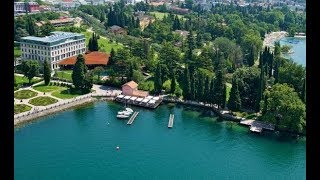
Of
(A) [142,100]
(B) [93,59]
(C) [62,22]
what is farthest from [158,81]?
(C) [62,22]

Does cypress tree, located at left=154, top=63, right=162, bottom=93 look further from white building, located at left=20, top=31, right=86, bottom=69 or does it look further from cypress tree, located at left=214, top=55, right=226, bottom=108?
white building, located at left=20, top=31, right=86, bottom=69

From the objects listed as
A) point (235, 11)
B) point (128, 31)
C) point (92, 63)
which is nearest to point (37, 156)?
point (92, 63)

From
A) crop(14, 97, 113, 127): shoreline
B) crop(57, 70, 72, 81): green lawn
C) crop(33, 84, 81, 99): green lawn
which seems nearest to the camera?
crop(14, 97, 113, 127): shoreline

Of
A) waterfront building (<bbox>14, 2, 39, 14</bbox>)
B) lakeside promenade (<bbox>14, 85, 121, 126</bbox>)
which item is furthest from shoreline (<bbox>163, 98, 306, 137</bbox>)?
waterfront building (<bbox>14, 2, 39, 14</bbox>)

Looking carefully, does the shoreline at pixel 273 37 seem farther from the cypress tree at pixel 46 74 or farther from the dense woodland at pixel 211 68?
the cypress tree at pixel 46 74

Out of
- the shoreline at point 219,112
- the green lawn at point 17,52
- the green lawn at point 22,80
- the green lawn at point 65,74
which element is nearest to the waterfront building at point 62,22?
the green lawn at point 17,52

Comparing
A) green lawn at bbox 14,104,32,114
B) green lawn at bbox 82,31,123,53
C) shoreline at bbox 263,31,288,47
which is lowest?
green lawn at bbox 14,104,32,114

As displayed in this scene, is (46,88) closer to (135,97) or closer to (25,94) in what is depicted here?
(25,94)
